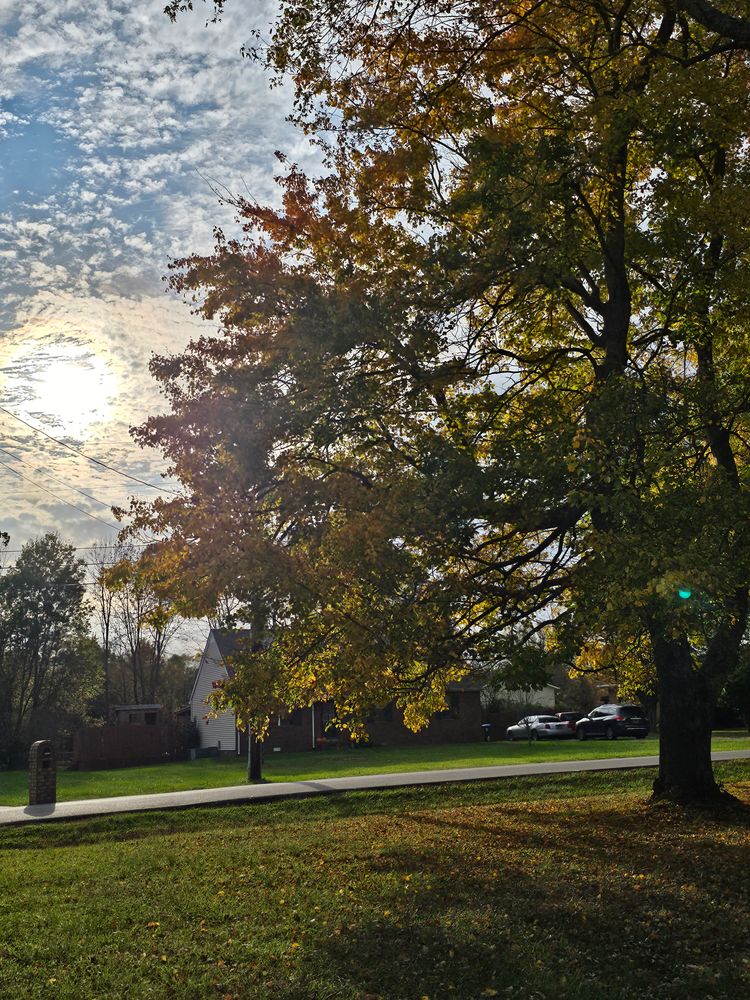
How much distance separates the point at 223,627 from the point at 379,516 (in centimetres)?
321

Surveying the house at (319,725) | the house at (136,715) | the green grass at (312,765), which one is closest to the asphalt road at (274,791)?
the green grass at (312,765)

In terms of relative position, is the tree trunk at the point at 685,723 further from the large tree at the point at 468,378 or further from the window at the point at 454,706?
the window at the point at 454,706

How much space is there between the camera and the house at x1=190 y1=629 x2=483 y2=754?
4428 centimetres

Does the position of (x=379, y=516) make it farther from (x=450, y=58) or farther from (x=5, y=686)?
(x=5, y=686)

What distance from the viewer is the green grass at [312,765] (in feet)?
89.9

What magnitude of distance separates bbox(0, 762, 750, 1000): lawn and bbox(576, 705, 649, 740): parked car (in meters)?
30.4

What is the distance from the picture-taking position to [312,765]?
1373 inches

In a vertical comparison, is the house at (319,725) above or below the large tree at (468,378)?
below

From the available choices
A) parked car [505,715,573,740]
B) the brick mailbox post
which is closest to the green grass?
the brick mailbox post

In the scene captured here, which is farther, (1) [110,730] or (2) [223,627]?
(1) [110,730]

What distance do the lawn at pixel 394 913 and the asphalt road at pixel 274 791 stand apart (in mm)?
4157

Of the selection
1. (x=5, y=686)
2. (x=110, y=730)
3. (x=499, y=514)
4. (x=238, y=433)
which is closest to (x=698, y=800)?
(x=499, y=514)

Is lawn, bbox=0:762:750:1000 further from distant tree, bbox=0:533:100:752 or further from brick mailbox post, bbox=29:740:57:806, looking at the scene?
distant tree, bbox=0:533:100:752

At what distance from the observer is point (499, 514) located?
11.7 m
